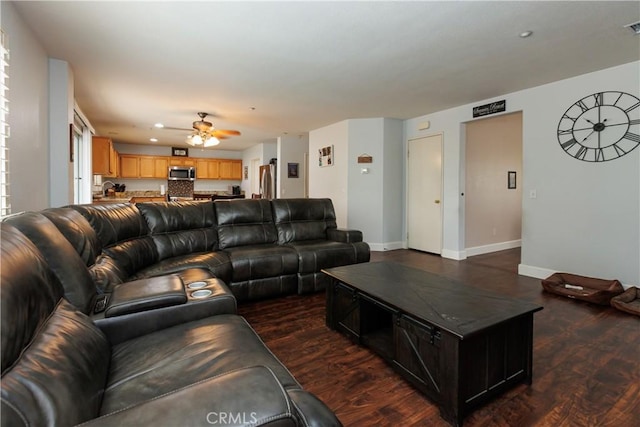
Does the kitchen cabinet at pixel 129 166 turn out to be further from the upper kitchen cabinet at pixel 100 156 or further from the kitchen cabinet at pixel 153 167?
the upper kitchen cabinet at pixel 100 156

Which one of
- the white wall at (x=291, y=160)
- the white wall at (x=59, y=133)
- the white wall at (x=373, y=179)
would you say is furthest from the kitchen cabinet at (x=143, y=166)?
the white wall at (x=59, y=133)

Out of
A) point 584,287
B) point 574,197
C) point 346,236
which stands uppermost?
point 574,197

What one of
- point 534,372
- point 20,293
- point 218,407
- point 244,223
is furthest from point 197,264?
point 534,372

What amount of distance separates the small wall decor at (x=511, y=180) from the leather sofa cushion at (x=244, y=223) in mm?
4636

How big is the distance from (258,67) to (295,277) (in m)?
2.32

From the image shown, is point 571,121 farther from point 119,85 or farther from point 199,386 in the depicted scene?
point 119,85

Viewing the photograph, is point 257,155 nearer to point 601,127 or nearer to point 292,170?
point 292,170

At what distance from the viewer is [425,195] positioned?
5.52 meters

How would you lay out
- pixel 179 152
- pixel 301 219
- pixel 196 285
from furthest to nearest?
1. pixel 179 152
2. pixel 301 219
3. pixel 196 285

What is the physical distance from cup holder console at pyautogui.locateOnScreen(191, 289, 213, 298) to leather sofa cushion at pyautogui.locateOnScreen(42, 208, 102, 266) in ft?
2.04

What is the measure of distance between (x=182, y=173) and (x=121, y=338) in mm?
8345

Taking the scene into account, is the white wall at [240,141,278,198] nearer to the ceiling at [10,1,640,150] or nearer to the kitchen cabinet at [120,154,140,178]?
the kitchen cabinet at [120,154,140,178]

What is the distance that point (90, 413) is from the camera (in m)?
0.82

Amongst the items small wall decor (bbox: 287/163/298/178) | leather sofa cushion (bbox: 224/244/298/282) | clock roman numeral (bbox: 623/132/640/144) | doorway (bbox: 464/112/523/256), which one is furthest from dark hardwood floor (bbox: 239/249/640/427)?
small wall decor (bbox: 287/163/298/178)
